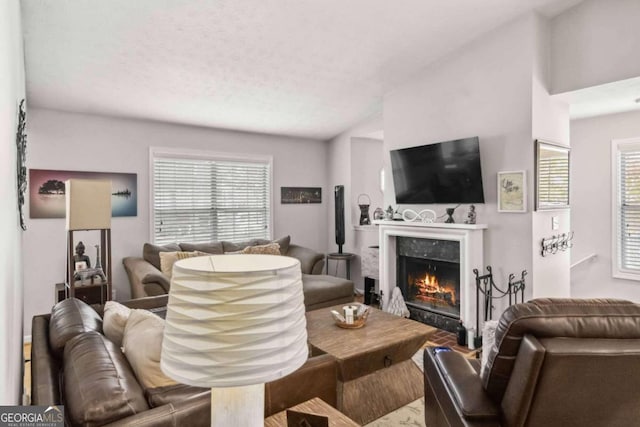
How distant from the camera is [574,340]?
1.18 m

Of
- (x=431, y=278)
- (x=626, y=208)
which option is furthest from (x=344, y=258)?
(x=626, y=208)

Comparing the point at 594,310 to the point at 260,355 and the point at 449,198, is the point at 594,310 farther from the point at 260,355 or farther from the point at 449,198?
the point at 449,198

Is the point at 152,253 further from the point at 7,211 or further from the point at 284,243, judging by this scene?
the point at 7,211

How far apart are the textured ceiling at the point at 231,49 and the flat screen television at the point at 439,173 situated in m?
0.94

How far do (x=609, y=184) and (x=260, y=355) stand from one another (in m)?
5.08

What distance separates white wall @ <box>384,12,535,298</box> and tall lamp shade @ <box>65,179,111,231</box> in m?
3.26

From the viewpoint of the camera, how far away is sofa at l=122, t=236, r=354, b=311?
3.63 metres

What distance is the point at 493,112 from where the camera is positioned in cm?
359

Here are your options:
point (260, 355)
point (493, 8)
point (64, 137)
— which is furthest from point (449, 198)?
point (64, 137)

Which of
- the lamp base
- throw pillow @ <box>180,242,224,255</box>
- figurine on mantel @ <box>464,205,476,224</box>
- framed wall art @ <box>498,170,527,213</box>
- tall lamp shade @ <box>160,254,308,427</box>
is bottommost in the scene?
the lamp base

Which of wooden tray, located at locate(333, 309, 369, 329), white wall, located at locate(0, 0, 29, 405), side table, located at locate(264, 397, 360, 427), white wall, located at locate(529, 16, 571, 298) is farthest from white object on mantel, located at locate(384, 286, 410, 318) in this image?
white wall, located at locate(0, 0, 29, 405)

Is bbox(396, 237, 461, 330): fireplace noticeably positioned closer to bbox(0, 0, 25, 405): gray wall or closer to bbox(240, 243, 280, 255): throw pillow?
bbox(240, 243, 280, 255): throw pillow

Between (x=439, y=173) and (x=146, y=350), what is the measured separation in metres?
3.35

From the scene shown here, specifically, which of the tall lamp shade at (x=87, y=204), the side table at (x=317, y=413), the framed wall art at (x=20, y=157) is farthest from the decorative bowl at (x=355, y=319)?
the framed wall art at (x=20, y=157)
